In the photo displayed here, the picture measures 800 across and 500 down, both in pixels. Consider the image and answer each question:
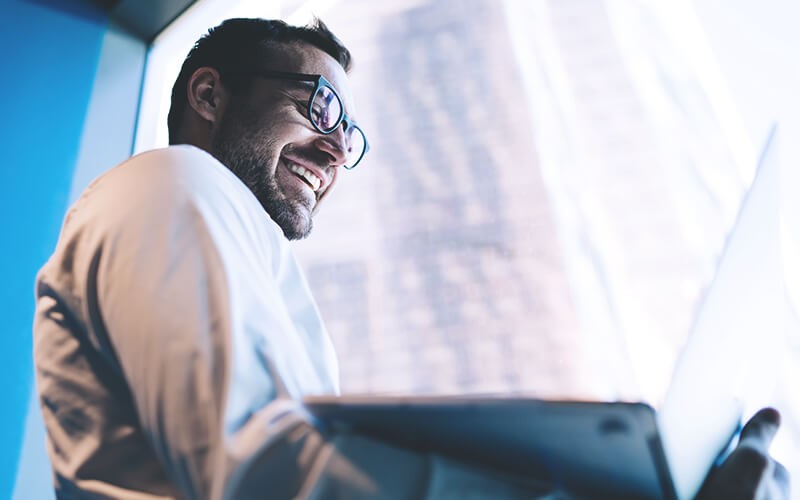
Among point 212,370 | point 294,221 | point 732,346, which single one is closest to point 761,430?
point 732,346

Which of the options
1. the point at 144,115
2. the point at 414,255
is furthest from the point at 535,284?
the point at 144,115

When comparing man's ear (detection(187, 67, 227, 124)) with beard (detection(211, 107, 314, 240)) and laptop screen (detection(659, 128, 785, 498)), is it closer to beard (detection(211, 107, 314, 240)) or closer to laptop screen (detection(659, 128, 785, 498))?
beard (detection(211, 107, 314, 240))

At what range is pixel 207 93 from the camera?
3.30 feet

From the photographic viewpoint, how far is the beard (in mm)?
926

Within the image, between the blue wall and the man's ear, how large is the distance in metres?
0.44

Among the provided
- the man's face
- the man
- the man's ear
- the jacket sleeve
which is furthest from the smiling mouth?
the jacket sleeve

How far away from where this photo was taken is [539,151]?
24500mm

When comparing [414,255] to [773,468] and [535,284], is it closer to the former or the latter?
[535,284]

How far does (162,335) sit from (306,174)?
69cm

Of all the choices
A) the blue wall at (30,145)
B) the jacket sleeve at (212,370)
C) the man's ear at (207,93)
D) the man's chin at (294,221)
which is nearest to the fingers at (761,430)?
the jacket sleeve at (212,370)

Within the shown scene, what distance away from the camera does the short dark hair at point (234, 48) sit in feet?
3.39

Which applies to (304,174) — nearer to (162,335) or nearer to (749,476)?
(162,335)

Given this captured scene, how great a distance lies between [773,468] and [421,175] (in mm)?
26482

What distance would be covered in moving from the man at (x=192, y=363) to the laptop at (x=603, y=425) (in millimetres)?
12
